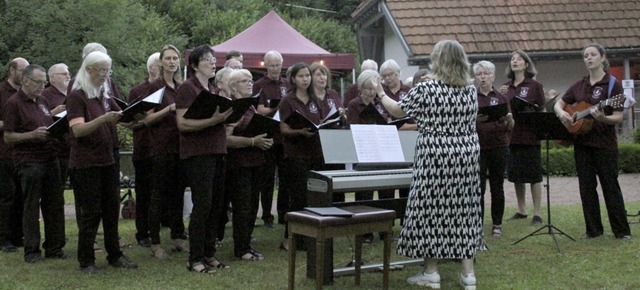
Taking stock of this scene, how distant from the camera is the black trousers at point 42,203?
7852mm

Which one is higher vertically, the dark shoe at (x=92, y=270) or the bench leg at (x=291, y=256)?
the bench leg at (x=291, y=256)

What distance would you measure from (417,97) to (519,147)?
4021mm

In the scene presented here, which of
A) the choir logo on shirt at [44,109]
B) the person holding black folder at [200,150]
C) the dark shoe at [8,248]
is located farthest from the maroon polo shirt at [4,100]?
the person holding black folder at [200,150]

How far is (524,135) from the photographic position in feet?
32.8

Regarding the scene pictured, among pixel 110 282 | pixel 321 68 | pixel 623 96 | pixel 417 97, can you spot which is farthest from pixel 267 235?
A: pixel 623 96

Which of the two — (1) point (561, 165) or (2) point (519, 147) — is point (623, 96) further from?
(1) point (561, 165)

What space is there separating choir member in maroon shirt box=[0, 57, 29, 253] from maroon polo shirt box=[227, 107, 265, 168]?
2518 millimetres

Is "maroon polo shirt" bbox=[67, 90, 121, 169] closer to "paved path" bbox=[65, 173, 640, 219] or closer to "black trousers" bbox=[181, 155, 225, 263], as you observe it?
"black trousers" bbox=[181, 155, 225, 263]

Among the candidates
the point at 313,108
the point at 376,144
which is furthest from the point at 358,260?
the point at 313,108

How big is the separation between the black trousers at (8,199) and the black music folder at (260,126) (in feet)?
8.92

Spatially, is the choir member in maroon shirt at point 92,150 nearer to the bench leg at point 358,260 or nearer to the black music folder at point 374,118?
the bench leg at point 358,260

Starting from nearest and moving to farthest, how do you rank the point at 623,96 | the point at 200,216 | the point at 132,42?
the point at 200,216 < the point at 623,96 < the point at 132,42

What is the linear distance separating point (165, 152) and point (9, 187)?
192 centimetres

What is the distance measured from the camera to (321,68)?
8500 mm
